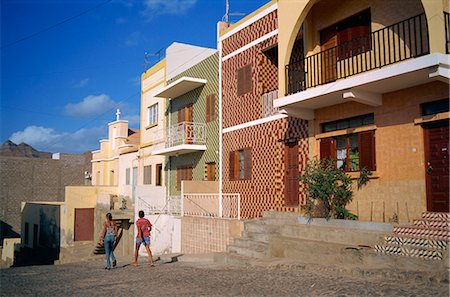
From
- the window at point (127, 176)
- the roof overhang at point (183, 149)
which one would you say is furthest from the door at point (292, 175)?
the window at point (127, 176)

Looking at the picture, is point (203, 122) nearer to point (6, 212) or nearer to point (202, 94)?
point (202, 94)

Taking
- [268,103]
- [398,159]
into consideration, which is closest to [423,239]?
[398,159]

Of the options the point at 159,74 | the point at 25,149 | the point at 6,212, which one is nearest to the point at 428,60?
the point at 159,74

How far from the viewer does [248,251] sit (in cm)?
1324

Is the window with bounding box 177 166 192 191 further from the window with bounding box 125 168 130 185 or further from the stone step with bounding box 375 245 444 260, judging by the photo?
the stone step with bounding box 375 245 444 260

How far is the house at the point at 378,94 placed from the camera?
10781mm

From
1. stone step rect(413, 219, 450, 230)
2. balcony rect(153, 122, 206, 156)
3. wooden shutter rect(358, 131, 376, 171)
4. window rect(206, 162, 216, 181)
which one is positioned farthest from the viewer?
balcony rect(153, 122, 206, 156)

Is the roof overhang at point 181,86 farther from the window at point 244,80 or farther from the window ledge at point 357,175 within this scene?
the window ledge at point 357,175

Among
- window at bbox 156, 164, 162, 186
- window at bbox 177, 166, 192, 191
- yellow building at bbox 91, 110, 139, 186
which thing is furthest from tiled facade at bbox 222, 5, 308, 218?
yellow building at bbox 91, 110, 139, 186

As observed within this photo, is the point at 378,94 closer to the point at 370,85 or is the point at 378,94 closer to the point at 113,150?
the point at 370,85

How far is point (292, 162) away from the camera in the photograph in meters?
15.9

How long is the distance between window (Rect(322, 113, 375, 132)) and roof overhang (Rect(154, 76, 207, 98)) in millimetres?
8658

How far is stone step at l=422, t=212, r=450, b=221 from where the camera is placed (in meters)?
10.1

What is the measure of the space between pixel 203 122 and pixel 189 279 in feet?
39.4
